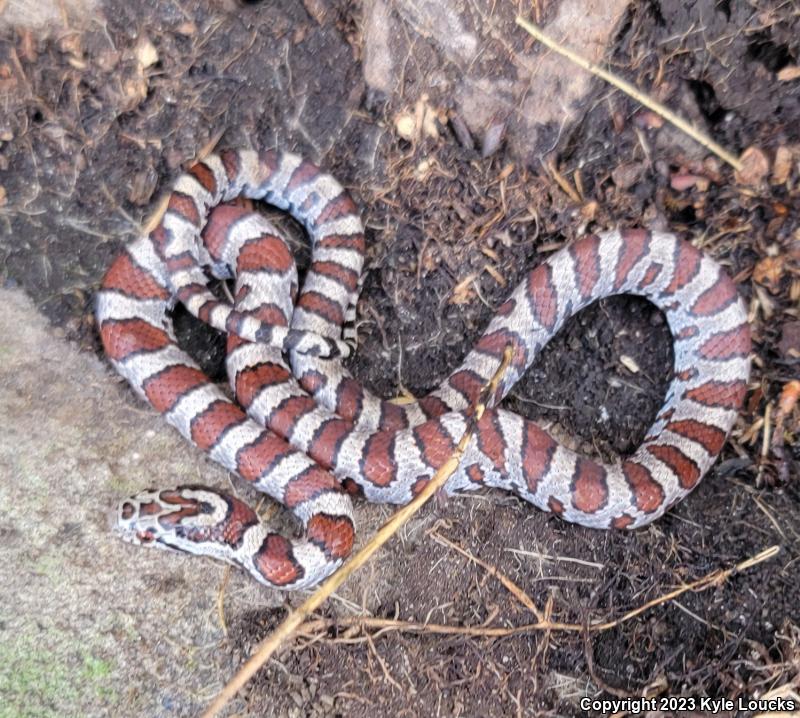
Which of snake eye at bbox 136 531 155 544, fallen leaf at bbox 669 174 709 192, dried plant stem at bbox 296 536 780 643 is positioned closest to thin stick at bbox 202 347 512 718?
dried plant stem at bbox 296 536 780 643

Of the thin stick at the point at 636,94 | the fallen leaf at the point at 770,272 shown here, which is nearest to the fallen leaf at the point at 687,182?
the thin stick at the point at 636,94

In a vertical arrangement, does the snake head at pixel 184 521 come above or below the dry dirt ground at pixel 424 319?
below

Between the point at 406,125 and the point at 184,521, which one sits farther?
the point at 406,125

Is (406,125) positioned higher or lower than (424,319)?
higher

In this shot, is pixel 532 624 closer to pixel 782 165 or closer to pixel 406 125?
pixel 406 125

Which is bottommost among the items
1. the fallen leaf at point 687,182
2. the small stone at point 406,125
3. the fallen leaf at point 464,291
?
the fallen leaf at point 464,291

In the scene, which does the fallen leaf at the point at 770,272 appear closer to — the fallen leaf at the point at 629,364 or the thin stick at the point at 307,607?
the fallen leaf at the point at 629,364

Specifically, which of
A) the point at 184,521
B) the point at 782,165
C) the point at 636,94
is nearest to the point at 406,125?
the point at 636,94
